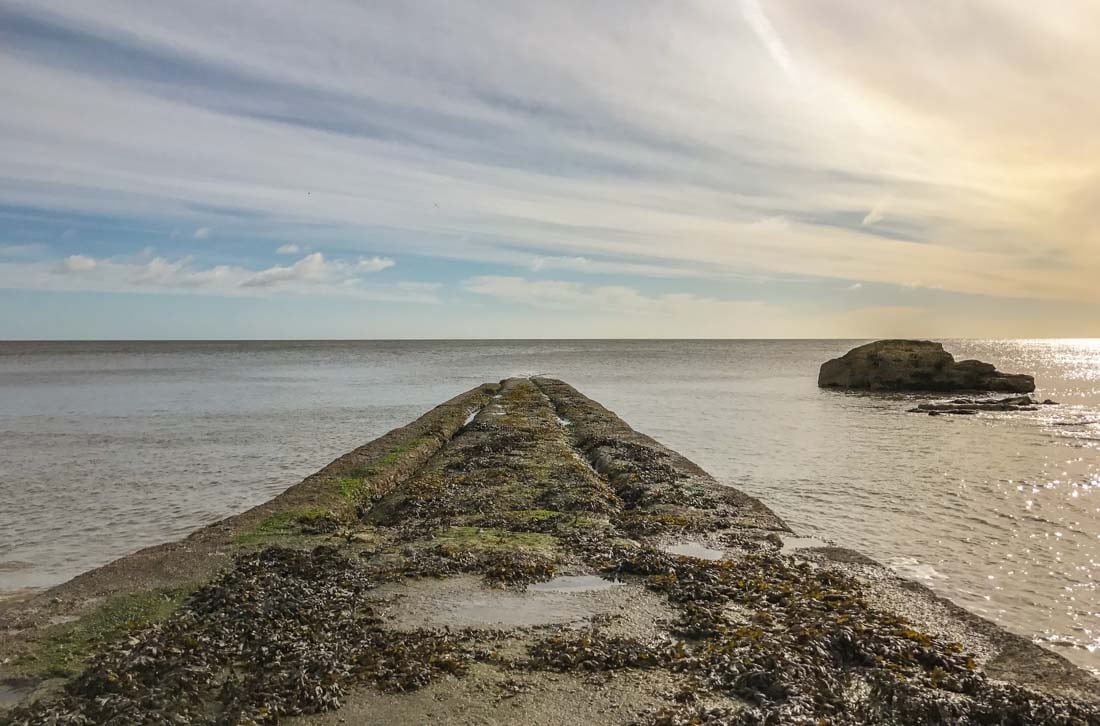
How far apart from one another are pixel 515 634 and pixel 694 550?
4039 millimetres

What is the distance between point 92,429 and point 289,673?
1043 inches

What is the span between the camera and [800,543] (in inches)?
430

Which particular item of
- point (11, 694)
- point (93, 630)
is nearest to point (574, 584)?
point (93, 630)

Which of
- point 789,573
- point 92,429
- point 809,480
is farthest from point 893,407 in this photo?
point 92,429

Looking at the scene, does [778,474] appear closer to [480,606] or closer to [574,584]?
[574,584]

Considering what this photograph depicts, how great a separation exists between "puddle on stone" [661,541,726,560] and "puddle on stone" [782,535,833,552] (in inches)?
43.6

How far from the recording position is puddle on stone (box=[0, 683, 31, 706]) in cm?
579

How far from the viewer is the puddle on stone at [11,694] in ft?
19.0

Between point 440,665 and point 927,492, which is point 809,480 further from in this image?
point 440,665

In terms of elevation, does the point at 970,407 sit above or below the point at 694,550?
above

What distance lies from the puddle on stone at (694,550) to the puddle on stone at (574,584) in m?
1.56

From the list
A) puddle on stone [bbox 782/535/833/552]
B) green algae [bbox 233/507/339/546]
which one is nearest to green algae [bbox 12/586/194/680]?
green algae [bbox 233/507/339/546]

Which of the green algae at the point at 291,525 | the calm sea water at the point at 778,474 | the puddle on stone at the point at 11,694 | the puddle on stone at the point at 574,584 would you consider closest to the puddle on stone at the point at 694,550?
the puddle on stone at the point at 574,584

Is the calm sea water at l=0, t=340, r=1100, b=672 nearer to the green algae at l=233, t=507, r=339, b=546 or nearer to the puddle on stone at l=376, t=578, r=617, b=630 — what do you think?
the green algae at l=233, t=507, r=339, b=546
